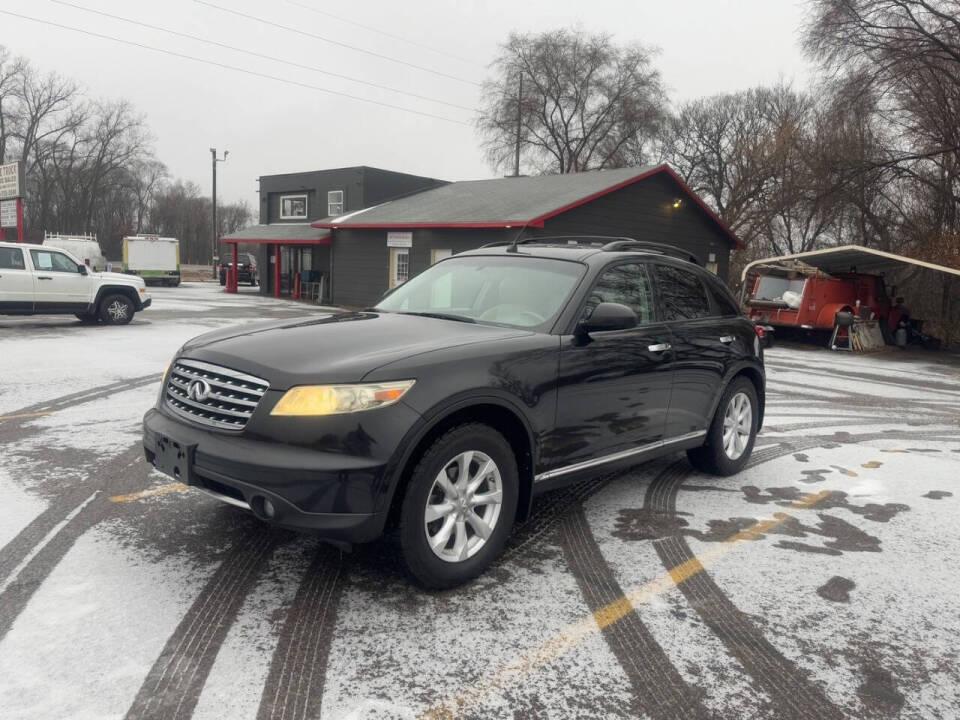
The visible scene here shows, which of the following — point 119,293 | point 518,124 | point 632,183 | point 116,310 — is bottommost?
point 116,310

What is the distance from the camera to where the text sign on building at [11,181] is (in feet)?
78.5

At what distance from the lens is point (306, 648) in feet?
10.00

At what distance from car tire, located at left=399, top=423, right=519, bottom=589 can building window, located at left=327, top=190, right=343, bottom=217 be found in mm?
29756

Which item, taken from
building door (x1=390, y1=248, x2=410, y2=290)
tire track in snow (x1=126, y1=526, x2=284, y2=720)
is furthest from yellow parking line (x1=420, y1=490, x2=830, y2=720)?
building door (x1=390, y1=248, x2=410, y2=290)

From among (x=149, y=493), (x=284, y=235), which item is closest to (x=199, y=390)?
(x=149, y=493)

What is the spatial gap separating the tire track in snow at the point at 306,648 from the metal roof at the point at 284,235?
27589 millimetres

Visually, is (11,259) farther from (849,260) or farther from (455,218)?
(849,260)

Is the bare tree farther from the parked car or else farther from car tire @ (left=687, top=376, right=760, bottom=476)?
car tire @ (left=687, top=376, right=760, bottom=476)

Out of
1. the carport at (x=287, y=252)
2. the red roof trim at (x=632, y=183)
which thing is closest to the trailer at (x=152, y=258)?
the carport at (x=287, y=252)

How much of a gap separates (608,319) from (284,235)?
30.4 metres

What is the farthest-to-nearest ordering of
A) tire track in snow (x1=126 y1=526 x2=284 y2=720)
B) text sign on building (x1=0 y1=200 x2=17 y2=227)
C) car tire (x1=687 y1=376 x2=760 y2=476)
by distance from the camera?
text sign on building (x1=0 y1=200 x2=17 y2=227) < car tire (x1=687 y1=376 x2=760 y2=476) < tire track in snow (x1=126 y1=526 x2=284 y2=720)

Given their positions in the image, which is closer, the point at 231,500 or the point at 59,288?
the point at 231,500

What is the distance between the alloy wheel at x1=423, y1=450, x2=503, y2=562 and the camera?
3.51 m

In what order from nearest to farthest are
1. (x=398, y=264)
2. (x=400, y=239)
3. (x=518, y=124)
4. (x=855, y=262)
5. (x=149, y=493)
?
(x=149, y=493) → (x=855, y=262) → (x=400, y=239) → (x=398, y=264) → (x=518, y=124)
